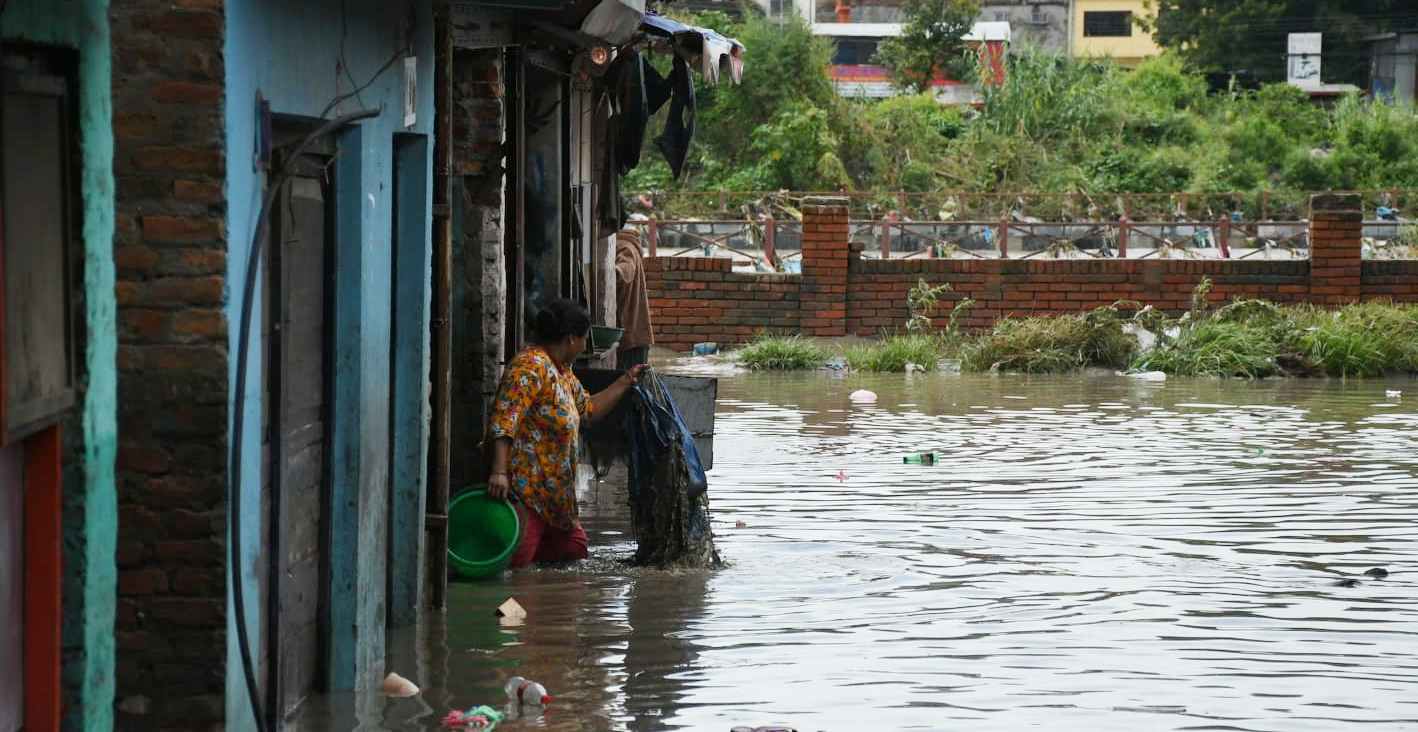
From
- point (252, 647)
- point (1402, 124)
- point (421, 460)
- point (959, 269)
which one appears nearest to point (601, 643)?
point (421, 460)

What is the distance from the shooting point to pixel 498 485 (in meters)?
7.88

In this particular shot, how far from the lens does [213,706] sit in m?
4.46

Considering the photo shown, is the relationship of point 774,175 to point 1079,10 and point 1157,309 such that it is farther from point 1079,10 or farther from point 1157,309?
point 1079,10

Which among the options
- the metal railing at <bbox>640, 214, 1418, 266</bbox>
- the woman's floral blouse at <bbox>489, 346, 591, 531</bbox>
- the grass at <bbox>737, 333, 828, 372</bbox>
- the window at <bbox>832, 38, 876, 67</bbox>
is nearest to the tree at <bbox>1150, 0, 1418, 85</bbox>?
the window at <bbox>832, 38, 876, 67</bbox>

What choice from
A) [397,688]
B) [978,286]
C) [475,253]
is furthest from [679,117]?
[978,286]

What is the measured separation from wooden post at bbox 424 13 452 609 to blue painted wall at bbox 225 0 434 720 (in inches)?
9.9

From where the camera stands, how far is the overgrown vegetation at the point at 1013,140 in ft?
106

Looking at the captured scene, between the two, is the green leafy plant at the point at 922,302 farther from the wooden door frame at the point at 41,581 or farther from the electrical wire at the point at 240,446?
the wooden door frame at the point at 41,581

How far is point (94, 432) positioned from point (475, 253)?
4.18 metres

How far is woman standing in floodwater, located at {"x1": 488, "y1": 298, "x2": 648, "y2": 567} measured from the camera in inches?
312

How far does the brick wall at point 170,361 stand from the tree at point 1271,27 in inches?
1834

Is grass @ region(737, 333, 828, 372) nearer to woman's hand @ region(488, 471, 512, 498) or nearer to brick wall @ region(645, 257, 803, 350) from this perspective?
brick wall @ region(645, 257, 803, 350)

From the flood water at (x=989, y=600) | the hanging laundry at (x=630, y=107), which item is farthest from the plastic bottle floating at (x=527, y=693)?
the hanging laundry at (x=630, y=107)

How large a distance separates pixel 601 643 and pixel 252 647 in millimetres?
2395
